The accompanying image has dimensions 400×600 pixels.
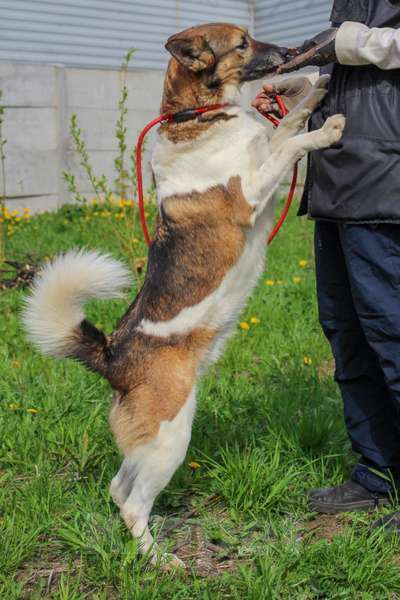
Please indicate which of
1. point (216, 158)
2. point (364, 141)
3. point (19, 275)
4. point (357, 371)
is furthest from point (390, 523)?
point (19, 275)

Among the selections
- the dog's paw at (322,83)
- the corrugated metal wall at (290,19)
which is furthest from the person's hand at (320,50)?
the corrugated metal wall at (290,19)

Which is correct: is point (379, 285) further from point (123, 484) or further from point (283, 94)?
point (123, 484)

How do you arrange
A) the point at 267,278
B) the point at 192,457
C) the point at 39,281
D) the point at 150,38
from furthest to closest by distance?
the point at 150,38, the point at 267,278, the point at 192,457, the point at 39,281

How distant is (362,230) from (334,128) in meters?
0.37

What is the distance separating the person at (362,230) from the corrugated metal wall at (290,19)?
10880 millimetres

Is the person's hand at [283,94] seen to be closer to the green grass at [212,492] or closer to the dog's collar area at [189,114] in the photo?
the dog's collar area at [189,114]

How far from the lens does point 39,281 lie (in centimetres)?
285

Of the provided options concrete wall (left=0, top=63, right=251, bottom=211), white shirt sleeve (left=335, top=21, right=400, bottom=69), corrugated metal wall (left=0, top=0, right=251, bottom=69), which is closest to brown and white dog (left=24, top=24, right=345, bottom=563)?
white shirt sleeve (left=335, top=21, right=400, bottom=69)

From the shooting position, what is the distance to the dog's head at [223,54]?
293 centimetres

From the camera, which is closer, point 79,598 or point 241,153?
point 79,598

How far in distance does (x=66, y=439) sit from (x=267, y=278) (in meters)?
3.12

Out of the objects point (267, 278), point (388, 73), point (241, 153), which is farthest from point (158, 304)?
point (267, 278)

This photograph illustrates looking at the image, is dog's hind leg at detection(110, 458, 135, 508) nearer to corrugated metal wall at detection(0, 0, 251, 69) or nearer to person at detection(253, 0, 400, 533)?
→ person at detection(253, 0, 400, 533)

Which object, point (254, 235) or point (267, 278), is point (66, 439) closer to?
point (254, 235)
